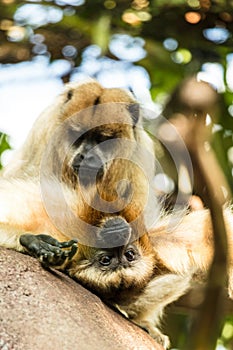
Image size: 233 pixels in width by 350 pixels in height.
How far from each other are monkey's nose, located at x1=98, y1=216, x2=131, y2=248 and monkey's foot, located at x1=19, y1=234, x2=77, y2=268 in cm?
18

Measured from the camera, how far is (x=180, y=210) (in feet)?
13.8

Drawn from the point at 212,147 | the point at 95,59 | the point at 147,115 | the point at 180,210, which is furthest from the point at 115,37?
the point at 180,210

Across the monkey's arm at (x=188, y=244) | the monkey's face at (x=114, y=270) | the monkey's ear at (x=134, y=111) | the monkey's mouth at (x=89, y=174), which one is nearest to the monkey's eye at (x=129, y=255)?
the monkey's face at (x=114, y=270)

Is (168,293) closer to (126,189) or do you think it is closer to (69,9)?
(126,189)

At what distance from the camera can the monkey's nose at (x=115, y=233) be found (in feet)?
11.4

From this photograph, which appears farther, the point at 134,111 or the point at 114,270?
the point at 134,111

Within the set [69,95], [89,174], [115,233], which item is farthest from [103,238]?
[69,95]

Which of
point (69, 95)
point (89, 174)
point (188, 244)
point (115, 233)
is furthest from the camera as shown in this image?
point (69, 95)

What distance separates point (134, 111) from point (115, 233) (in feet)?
6.74

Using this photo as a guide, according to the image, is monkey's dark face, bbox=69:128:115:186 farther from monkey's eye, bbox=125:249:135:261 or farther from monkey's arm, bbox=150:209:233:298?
monkey's eye, bbox=125:249:135:261

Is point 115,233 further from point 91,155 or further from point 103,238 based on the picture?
point 91,155

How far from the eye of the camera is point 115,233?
3480mm

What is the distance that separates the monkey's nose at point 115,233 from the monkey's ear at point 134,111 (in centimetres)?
193

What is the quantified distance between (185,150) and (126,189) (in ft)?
1.43
